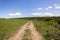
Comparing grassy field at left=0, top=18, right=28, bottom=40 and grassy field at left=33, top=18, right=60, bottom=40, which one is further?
grassy field at left=0, top=18, right=28, bottom=40

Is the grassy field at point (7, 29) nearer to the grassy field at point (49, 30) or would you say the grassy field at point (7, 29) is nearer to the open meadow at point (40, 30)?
the open meadow at point (40, 30)

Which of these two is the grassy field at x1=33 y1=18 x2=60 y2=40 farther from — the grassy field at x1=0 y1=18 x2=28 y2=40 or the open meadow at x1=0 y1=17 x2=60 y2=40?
the grassy field at x1=0 y1=18 x2=28 y2=40

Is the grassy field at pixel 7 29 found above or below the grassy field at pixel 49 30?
above

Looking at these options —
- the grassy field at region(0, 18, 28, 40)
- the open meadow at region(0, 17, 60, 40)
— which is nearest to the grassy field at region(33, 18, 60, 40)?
the open meadow at region(0, 17, 60, 40)

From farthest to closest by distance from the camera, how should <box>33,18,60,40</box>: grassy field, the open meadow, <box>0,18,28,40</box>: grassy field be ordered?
<box>0,18,28,40</box>: grassy field → the open meadow → <box>33,18,60,40</box>: grassy field

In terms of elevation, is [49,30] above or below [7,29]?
below

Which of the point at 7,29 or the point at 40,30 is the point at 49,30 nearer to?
the point at 40,30

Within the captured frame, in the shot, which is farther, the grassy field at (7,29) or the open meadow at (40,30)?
the grassy field at (7,29)

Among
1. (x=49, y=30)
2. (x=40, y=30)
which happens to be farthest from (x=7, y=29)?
(x=49, y=30)

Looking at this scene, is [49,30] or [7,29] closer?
[49,30]

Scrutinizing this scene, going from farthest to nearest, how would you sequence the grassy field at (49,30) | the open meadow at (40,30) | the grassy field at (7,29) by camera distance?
the grassy field at (7,29) < the open meadow at (40,30) < the grassy field at (49,30)

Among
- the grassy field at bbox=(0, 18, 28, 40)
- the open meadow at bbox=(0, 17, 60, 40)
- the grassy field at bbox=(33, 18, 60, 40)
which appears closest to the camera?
the grassy field at bbox=(33, 18, 60, 40)

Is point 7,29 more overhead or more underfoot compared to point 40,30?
more overhead

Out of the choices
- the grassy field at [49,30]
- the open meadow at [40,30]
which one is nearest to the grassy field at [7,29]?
the open meadow at [40,30]
